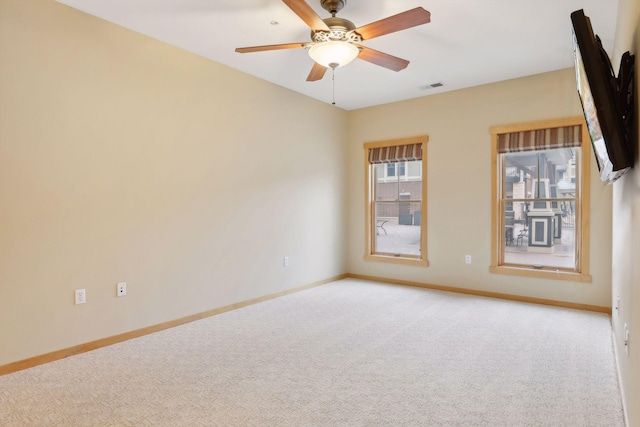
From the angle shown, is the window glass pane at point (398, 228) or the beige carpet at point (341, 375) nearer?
the beige carpet at point (341, 375)

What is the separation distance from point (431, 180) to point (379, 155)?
0.93 m

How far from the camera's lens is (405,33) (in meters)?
3.50

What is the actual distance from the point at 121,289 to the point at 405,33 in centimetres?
348

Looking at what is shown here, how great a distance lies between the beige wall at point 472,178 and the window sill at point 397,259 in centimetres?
8

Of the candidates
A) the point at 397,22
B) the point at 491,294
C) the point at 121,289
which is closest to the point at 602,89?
the point at 397,22

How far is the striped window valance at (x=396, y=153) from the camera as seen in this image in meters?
5.55

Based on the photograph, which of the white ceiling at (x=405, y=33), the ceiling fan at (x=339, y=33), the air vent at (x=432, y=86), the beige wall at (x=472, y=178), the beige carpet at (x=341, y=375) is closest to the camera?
the beige carpet at (x=341, y=375)

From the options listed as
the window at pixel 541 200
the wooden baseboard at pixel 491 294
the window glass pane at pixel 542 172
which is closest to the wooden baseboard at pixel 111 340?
the wooden baseboard at pixel 491 294

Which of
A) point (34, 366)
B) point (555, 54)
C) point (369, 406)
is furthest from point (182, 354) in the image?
point (555, 54)

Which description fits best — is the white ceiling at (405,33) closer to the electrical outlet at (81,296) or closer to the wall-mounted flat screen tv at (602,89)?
the wall-mounted flat screen tv at (602,89)

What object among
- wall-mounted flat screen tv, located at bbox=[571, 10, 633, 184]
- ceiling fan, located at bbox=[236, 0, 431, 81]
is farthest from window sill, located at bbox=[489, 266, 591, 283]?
wall-mounted flat screen tv, located at bbox=[571, 10, 633, 184]

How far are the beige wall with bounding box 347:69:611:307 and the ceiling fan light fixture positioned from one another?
2715mm

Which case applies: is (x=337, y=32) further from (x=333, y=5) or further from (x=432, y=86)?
(x=432, y=86)

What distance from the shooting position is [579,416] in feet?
7.18
